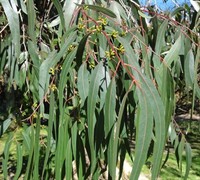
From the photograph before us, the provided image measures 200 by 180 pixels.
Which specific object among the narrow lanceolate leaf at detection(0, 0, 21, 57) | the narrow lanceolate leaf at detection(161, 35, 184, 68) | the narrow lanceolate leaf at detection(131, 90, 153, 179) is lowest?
the narrow lanceolate leaf at detection(131, 90, 153, 179)

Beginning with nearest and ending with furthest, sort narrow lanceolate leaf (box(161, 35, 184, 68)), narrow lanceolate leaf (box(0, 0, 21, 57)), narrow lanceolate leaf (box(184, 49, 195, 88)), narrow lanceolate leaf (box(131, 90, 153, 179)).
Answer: narrow lanceolate leaf (box(131, 90, 153, 179)) < narrow lanceolate leaf (box(0, 0, 21, 57)) < narrow lanceolate leaf (box(161, 35, 184, 68)) < narrow lanceolate leaf (box(184, 49, 195, 88))

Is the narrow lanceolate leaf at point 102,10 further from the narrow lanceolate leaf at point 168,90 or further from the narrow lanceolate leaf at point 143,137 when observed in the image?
the narrow lanceolate leaf at point 143,137

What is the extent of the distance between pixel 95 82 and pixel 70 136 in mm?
249

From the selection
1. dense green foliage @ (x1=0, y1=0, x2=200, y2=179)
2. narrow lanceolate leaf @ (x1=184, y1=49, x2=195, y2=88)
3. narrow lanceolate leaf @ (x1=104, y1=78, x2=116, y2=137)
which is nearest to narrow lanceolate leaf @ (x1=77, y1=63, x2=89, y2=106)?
dense green foliage @ (x1=0, y1=0, x2=200, y2=179)

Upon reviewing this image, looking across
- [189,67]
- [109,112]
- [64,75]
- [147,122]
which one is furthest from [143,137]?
[189,67]

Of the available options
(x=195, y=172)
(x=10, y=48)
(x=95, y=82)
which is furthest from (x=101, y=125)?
(x=195, y=172)

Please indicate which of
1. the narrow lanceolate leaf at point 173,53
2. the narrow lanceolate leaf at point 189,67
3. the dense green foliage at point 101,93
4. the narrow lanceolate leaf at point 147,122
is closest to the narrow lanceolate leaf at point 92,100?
the dense green foliage at point 101,93

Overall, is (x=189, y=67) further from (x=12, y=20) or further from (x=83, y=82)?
(x=12, y=20)

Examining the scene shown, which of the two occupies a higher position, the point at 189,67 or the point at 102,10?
the point at 102,10

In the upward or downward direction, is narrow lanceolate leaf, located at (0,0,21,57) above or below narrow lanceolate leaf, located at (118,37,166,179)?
above

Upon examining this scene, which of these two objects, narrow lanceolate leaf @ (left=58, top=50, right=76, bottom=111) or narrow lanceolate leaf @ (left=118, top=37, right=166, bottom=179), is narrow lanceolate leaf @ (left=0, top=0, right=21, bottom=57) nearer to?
narrow lanceolate leaf @ (left=58, top=50, right=76, bottom=111)

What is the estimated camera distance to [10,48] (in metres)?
1.71

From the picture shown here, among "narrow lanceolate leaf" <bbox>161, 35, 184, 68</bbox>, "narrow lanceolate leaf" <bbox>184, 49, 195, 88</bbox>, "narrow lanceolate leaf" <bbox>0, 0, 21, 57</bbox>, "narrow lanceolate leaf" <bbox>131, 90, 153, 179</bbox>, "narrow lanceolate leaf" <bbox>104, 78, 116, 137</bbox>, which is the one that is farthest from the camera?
"narrow lanceolate leaf" <bbox>184, 49, 195, 88</bbox>

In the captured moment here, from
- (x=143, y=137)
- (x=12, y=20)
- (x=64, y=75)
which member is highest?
(x=12, y=20)
